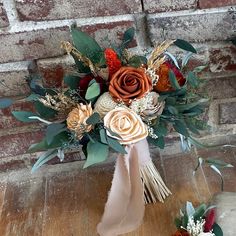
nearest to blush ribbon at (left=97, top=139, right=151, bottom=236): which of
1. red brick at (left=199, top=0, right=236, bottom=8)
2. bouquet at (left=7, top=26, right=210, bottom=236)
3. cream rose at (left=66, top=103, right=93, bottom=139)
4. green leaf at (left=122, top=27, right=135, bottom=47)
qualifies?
bouquet at (left=7, top=26, right=210, bottom=236)

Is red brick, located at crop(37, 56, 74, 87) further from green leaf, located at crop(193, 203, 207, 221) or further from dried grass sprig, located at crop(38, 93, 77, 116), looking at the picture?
green leaf, located at crop(193, 203, 207, 221)

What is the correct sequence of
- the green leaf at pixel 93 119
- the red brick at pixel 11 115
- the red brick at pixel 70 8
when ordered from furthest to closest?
the red brick at pixel 11 115, the red brick at pixel 70 8, the green leaf at pixel 93 119

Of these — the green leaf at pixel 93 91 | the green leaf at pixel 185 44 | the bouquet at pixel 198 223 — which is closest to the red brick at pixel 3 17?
the green leaf at pixel 93 91

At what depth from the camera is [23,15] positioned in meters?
0.85

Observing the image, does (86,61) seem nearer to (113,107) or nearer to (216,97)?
(113,107)

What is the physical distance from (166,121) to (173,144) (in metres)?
0.23

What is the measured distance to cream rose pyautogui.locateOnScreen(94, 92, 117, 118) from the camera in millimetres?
776

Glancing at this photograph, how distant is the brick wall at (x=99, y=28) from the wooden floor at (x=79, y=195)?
0.20 m

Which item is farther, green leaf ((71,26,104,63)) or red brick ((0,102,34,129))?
red brick ((0,102,34,129))

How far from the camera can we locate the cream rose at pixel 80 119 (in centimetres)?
75

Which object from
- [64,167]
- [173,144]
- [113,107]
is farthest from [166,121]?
[64,167]

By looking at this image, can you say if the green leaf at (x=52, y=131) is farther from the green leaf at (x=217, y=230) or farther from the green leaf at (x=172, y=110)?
the green leaf at (x=217, y=230)

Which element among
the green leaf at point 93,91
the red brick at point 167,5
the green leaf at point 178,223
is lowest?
the green leaf at point 178,223

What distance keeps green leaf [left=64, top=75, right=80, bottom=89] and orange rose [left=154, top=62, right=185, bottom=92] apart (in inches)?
6.2
